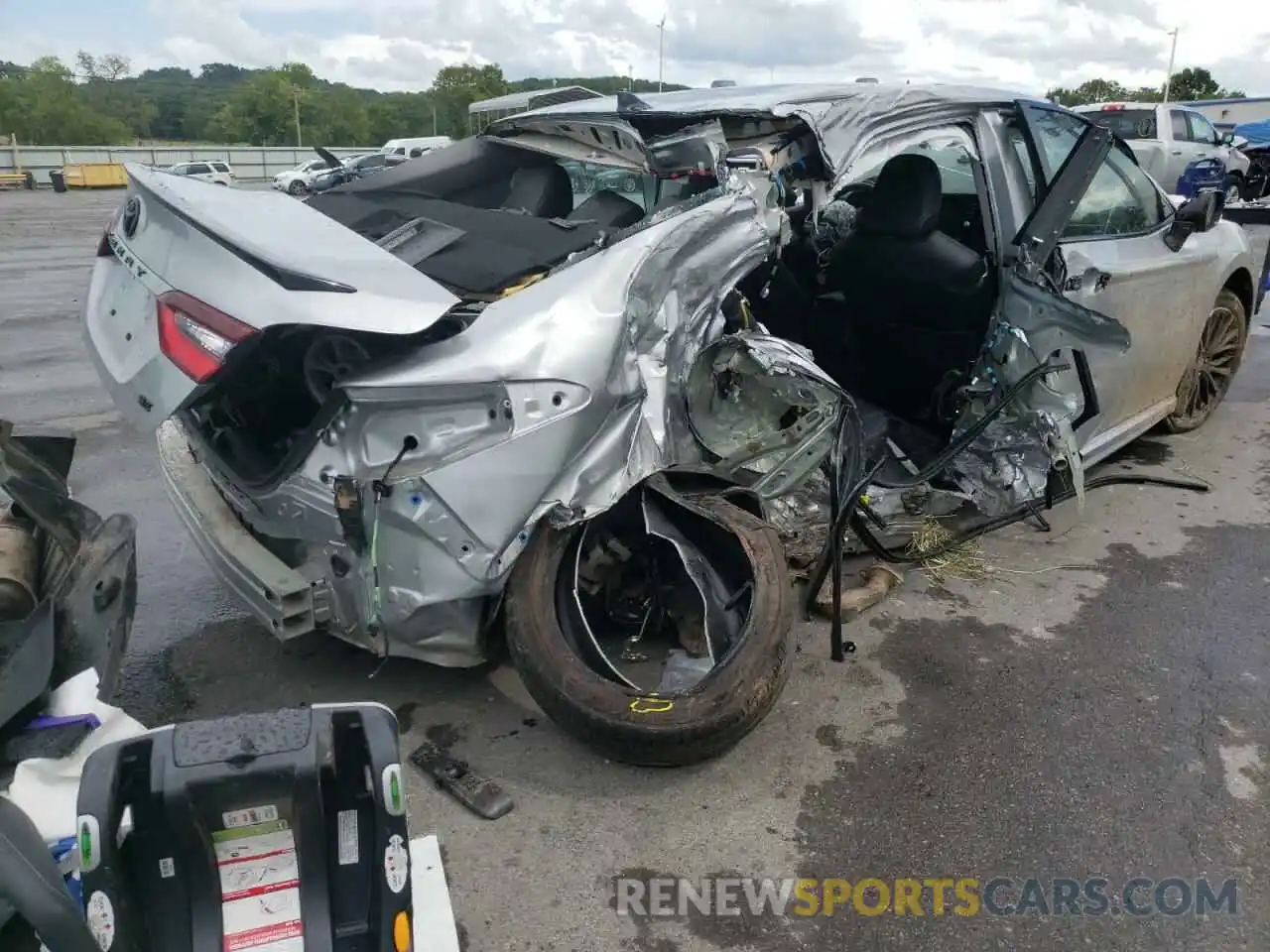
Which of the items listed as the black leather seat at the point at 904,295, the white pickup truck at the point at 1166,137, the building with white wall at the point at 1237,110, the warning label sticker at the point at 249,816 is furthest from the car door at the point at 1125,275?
the building with white wall at the point at 1237,110

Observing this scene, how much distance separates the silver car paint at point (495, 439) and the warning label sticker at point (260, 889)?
2.95ft

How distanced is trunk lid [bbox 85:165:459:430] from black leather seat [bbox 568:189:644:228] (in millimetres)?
1037

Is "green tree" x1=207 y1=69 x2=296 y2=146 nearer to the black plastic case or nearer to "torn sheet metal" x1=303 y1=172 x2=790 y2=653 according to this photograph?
"torn sheet metal" x1=303 y1=172 x2=790 y2=653

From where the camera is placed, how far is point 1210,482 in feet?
16.6

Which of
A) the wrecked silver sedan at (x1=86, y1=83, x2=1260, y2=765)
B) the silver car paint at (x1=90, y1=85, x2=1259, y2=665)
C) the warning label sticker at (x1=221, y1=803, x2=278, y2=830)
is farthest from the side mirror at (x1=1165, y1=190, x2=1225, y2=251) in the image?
the warning label sticker at (x1=221, y1=803, x2=278, y2=830)

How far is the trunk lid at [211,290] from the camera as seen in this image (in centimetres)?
231

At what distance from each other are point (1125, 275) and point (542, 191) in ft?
8.38

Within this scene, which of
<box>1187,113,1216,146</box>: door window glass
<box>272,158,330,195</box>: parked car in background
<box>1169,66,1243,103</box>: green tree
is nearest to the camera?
<box>272,158,330,195</box>: parked car in background

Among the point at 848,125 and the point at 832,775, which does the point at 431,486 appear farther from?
the point at 848,125

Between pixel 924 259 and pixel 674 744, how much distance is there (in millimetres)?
2526

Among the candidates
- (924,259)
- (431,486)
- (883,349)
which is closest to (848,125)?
(924,259)

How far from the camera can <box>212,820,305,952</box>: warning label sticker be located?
67.1 inches

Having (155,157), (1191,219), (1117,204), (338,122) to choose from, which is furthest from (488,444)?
(338,122)

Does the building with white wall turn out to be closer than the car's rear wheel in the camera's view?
No
